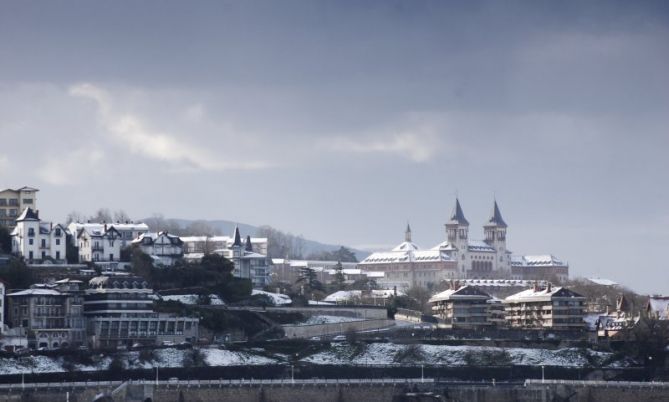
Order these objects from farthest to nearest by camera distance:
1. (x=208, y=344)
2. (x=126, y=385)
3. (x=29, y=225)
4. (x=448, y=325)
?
(x=448, y=325) < (x=29, y=225) < (x=208, y=344) < (x=126, y=385)

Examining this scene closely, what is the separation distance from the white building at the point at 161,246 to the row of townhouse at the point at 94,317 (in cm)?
1582

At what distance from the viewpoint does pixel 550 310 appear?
147m

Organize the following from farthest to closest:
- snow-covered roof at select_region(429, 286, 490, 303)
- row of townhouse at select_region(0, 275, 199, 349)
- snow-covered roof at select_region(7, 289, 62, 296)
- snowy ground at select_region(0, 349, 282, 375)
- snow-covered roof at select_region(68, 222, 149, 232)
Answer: snow-covered roof at select_region(429, 286, 490, 303), snow-covered roof at select_region(68, 222, 149, 232), row of townhouse at select_region(0, 275, 199, 349), snow-covered roof at select_region(7, 289, 62, 296), snowy ground at select_region(0, 349, 282, 375)

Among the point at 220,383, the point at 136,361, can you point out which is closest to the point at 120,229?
the point at 136,361

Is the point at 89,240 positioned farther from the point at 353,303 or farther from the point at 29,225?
the point at 353,303

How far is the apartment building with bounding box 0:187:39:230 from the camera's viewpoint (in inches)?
5453

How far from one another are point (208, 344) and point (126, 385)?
55.6 ft

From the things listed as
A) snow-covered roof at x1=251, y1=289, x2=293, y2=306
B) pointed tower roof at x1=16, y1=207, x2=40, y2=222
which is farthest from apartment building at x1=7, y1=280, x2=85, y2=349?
snow-covered roof at x1=251, y1=289, x2=293, y2=306

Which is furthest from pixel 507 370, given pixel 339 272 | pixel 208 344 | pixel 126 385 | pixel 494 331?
pixel 339 272

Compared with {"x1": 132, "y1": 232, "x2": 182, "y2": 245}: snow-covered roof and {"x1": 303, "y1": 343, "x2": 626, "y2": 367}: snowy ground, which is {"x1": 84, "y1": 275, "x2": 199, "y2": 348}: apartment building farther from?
{"x1": 132, "y1": 232, "x2": 182, "y2": 245}: snow-covered roof

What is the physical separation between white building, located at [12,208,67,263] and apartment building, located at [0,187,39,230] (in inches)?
240

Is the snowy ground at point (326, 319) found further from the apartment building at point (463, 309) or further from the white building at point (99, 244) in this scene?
the white building at point (99, 244)

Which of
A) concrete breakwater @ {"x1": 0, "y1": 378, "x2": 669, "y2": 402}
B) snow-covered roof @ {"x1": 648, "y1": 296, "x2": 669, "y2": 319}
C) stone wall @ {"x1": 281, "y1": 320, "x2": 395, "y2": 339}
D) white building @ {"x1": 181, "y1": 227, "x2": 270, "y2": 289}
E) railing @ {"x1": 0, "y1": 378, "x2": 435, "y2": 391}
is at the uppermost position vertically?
white building @ {"x1": 181, "y1": 227, "x2": 270, "y2": 289}

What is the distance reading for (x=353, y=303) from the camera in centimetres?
14762
